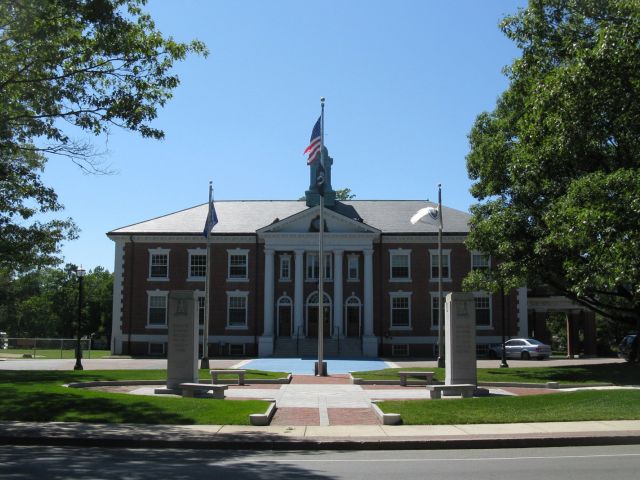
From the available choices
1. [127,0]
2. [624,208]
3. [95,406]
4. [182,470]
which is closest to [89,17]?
[127,0]

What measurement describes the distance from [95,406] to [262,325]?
102 ft

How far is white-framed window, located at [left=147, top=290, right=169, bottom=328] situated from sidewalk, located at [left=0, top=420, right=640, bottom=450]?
33.4m

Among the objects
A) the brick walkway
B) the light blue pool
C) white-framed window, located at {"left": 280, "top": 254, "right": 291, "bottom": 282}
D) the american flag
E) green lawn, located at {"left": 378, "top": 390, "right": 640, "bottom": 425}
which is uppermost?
the american flag

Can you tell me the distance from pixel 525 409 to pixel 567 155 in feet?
31.4

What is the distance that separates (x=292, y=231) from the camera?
46.5m

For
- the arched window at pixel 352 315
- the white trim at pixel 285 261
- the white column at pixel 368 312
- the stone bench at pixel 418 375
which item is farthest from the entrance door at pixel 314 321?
the stone bench at pixel 418 375

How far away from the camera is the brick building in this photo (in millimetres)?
46375

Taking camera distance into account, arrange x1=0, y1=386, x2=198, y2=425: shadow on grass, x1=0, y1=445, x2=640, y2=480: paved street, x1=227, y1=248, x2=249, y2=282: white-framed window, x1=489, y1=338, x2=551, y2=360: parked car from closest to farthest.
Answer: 1. x1=0, y1=445, x2=640, y2=480: paved street
2. x1=0, y1=386, x2=198, y2=425: shadow on grass
3. x1=489, y1=338, x2=551, y2=360: parked car
4. x1=227, y1=248, x2=249, y2=282: white-framed window

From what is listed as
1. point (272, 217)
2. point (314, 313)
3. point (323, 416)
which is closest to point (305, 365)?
point (314, 313)

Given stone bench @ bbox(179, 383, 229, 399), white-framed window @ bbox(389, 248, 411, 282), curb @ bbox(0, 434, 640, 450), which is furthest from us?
white-framed window @ bbox(389, 248, 411, 282)

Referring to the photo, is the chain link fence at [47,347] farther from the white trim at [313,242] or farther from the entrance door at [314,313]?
the entrance door at [314,313]

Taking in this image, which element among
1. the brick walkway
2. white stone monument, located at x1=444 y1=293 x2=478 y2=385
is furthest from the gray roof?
the brick walkway

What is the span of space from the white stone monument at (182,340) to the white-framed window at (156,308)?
2616cm

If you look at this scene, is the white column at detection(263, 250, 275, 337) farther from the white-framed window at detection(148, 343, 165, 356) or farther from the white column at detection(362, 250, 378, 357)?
the white-framed window at detection(148, 343, 165, 356)
